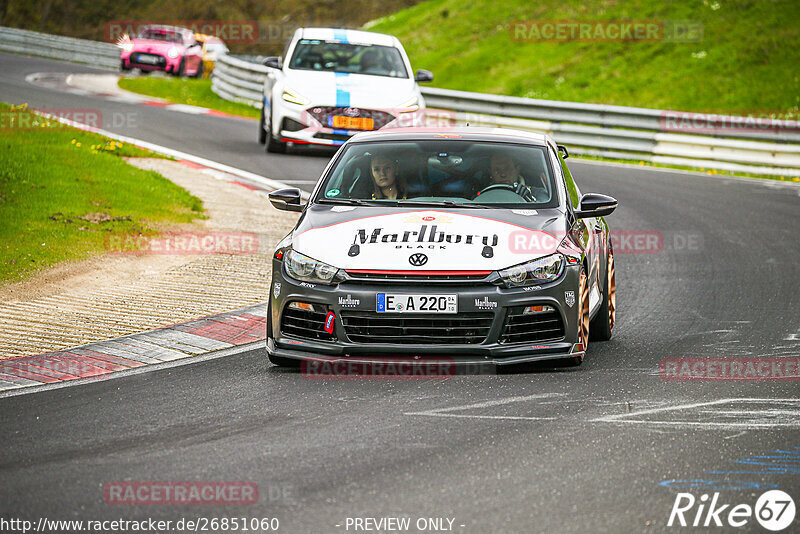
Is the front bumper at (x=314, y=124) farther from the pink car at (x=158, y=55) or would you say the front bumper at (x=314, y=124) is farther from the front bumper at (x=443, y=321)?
the pink car at (x=158, y=55)

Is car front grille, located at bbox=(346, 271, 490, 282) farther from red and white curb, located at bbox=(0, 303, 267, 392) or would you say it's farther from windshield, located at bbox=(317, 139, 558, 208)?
red and white curb, located at bbox=(0, 303, 267, 392)

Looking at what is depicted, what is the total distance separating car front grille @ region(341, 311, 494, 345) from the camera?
280 inches

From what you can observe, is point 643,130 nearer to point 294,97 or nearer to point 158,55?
point 294,97

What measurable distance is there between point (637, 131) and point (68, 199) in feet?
39.4

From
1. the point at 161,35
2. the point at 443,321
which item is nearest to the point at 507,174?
the point at 443,321

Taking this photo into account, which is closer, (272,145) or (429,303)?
(429,303)

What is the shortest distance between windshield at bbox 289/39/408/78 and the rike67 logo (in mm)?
14724

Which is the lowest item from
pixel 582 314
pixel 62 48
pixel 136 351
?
pixel 62 48

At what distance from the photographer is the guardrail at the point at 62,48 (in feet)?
126

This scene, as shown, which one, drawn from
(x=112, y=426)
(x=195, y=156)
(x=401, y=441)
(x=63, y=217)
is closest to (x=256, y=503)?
(x=401, y=441)

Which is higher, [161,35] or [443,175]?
[443,175]

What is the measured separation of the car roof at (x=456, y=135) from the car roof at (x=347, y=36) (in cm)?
1112

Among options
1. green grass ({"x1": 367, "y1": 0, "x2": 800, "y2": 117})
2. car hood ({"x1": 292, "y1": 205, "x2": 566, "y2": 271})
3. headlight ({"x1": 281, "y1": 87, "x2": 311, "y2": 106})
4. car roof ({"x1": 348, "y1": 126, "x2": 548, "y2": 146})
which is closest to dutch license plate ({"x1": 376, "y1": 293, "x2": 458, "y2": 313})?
car hood ({"x1": 292, "y1": 205, "x2": 566, "y2": 271})

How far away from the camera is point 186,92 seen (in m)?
30.2
